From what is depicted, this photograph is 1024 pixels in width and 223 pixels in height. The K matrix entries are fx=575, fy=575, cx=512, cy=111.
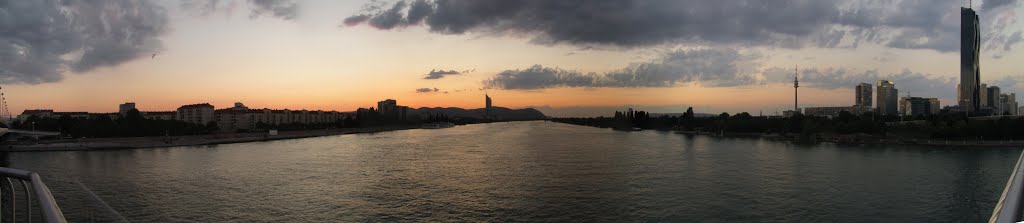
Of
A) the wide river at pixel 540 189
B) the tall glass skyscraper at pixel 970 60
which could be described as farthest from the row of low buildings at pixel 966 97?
the wide river at pixel 540 189

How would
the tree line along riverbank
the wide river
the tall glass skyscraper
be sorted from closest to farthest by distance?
the wide river < the tree line along riverbank < the tall glass skyscraper

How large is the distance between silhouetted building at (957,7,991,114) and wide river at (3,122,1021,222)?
8952cm

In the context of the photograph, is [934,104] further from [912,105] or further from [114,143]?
[114,143]

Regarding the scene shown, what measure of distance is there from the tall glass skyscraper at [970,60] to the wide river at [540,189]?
294ft

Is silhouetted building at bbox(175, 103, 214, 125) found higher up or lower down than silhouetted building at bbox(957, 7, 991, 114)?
lower down

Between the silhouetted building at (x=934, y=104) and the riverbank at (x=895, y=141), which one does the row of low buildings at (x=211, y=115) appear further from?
the silhouetted building at (x=934, y=104)

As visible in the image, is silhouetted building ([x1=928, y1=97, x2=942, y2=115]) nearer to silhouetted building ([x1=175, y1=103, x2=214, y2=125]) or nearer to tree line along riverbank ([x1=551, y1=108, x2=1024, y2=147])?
tree line along riverbank ([x1=551, y1=108, x2=1024, y2=147])

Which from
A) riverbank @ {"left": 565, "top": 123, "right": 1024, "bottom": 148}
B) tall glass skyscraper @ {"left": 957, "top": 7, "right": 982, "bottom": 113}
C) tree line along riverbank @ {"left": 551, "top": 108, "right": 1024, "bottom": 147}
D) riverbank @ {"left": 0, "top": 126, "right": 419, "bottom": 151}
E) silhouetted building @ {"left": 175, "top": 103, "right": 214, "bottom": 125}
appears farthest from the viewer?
tall glass skyscraper @ {"left": 957, "top": 7, "right": 982, "bottom": 113}

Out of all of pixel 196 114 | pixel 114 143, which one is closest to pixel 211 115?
pixel 196 114

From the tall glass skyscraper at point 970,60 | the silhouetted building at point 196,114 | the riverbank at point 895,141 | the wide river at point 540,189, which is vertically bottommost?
the wide river at point 540,189

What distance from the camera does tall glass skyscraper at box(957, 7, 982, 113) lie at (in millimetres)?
101312

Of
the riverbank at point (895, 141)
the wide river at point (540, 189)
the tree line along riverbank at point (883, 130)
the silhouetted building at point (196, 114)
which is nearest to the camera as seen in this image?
the wide river at point (540, 189)

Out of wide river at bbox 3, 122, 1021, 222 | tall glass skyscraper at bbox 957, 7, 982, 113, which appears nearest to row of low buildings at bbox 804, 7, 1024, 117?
tall glass skyscraper at bbox 957, 7, 982, 113

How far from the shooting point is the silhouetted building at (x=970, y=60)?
10131 centimetres
